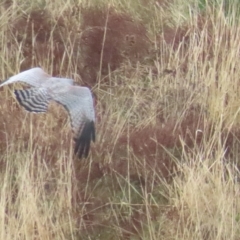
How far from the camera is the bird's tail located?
5145 millimetres

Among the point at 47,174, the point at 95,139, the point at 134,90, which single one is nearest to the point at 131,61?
the point at 134,90

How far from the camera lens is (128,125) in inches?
227

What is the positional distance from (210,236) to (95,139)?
981 millimetres

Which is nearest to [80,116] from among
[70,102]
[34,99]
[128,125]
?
[70,102]

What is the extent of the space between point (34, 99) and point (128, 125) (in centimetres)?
72

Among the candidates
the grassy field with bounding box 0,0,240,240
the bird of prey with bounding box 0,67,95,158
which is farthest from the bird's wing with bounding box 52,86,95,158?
the grassy field with bounding box 0,0,240,240

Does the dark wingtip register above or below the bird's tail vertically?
below

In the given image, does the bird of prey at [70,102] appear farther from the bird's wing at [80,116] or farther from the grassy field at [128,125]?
the grassy field at [128,125]

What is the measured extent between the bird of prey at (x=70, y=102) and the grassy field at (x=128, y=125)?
0.14m

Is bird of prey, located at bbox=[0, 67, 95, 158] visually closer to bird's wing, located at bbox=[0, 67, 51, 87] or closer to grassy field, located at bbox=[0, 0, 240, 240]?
bird's wing, located at bbox=[0, 67, 51, 87]

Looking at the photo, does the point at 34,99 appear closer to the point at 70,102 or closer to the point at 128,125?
the point at 70,102

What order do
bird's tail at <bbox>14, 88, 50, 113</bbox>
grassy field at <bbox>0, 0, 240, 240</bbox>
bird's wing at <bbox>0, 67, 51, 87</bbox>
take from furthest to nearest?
bird's wing at <bbox>0, 67, 51, 87</bbox> → bird's tail at <bbox>14, 88, 50, 113</bbox> → grassy field at <bbox>0, 0, 240, 240</bbox>

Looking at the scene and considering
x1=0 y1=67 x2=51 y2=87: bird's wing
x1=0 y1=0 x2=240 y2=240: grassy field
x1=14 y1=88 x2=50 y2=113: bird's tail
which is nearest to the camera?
x1=0 y1=0 x2=240 y2=240: grassy field

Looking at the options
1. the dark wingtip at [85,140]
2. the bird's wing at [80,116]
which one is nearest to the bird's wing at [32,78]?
the bird's wing at [80,116]
